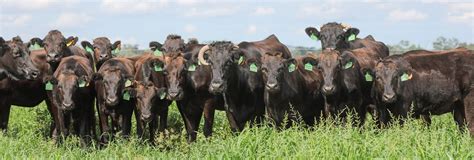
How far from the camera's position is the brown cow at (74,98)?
10406mm

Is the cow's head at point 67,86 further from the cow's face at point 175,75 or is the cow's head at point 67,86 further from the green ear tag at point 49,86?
the cow's face at point 175,75

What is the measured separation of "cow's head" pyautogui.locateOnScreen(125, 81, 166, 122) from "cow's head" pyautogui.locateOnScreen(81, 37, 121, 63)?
312 centimetres

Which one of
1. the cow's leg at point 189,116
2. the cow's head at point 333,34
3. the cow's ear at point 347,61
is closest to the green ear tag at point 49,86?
the cow's leg at point 189,116

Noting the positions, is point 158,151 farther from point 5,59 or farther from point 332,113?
point 5,59

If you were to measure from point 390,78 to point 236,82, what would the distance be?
236 centimetres

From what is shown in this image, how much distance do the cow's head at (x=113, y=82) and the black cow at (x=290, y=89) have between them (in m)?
2.19

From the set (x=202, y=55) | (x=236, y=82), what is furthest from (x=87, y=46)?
(x=236, y=82)

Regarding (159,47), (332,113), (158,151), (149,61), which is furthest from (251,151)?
(159,47)

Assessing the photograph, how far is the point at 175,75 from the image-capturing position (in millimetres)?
10695

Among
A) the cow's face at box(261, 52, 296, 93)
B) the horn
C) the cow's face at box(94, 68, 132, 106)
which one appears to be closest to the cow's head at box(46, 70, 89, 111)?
the cow's face at box(94, 68, 132, 106)

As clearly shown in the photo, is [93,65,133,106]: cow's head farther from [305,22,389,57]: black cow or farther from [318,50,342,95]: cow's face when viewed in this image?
[305,22,389,57]: black cow

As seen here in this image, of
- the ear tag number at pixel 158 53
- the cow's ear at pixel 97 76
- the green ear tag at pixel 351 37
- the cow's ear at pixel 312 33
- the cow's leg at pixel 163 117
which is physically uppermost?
the cow's ear at pixel 312 33

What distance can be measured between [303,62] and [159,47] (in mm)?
3184

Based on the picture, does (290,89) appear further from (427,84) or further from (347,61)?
(427,84)
